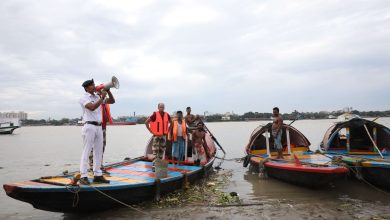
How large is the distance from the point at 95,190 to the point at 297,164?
6.20 m

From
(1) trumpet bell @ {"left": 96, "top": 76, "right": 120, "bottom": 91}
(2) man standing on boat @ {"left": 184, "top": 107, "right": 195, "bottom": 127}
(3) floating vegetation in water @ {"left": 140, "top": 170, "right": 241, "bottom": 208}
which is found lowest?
(3) floating vegetation in water @ {"left": 140, "top": 170, "right": 241, "bottom": 208}

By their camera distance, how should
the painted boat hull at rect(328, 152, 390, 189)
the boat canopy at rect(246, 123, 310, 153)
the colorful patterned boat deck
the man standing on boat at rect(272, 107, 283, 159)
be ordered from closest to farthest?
the colorful patterned boat deck → the painted boat hull at rect(328, 152, 390, 189) → the man standing on boat at rect(272, 107, 283, 159) → the boat canopy at rect(246, 123, 310, 153)

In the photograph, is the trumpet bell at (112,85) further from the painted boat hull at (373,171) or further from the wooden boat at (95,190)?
the painted boat hull at (373,171)

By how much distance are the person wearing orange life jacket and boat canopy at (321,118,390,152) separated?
6337 mm

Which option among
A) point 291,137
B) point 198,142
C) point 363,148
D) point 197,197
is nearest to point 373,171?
point 363,148

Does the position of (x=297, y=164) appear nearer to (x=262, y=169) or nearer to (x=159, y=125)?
(x=262, y=169)

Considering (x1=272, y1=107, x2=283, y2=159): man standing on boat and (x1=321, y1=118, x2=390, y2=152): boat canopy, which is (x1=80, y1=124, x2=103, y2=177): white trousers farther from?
(x1=321, y1=118, x2=390, y2=152): boat canopy

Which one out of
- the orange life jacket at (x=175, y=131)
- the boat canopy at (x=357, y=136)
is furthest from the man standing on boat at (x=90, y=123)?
the boat canopy at (x=357, y=136)

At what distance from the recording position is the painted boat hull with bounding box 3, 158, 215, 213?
6.09m

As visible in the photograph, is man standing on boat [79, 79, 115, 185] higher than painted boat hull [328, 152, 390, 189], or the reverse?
man standing on boat [79, 79, 115, 185]

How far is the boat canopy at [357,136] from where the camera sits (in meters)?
12.5

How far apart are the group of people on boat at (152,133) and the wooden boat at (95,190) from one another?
35 centimetres

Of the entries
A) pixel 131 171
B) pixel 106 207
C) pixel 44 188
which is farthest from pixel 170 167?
pixel 44 188

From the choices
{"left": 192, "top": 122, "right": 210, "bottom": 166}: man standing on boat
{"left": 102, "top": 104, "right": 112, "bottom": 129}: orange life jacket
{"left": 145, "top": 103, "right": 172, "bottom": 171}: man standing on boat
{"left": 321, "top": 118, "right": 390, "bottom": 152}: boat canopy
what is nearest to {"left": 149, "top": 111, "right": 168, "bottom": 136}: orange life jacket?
{"left": 145, "top": 103, "right": 172, "bottom": 171}: man standing on boat
